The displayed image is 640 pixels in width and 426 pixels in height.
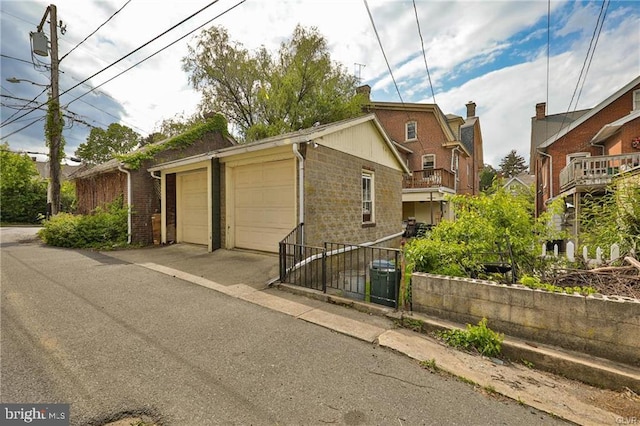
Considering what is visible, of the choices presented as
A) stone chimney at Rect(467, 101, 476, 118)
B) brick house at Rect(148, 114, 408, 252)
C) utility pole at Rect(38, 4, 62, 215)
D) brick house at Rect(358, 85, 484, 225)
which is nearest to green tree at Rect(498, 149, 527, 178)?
stone chimney at Rect(467, 101, 476, 118)

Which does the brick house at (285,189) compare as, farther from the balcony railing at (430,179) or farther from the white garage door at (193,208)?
the balcony railing at (430,179)

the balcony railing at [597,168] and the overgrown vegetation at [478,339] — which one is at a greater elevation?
the balcony railing at [597,168]

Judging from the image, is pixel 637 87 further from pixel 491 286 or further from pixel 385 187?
pixel 491 286

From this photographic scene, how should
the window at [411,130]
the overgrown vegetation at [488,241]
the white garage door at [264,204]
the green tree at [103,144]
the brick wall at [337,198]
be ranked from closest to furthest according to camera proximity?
the overgrown vegetation at [488,241] → the brick wall at [337,198] → the white garage door at [264,204] → the window at [411,130] → the green tree at [103,144]

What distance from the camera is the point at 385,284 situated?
4.42 metres

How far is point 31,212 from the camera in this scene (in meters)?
22.1

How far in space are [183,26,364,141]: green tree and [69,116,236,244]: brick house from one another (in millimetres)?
5973

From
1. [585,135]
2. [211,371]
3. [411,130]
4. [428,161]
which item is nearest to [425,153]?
[428,161]

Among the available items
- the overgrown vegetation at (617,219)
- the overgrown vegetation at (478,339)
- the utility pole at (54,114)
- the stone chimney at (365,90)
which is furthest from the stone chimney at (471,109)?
the utility pole at (54,114)

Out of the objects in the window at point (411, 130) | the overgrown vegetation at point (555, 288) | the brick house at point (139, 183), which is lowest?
the overgrown vegetation at point (555, 288)

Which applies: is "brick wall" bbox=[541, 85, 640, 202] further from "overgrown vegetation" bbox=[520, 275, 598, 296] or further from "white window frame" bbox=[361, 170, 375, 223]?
"overgrown vegetation" bbox=[520, 275, 598, 296]

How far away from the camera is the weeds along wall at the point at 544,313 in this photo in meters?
2.73

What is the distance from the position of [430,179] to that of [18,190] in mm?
31237

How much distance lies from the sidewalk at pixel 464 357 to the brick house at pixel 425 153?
13.8 m
